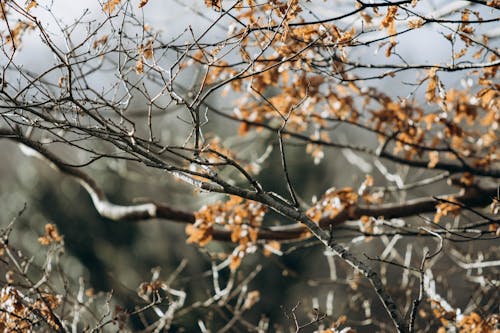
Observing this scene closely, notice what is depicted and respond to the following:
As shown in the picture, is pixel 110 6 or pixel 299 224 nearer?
pixel 110 6

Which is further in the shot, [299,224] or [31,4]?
[299,224]

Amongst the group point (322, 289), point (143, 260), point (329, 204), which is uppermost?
point (329, 204)

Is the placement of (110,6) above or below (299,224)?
above

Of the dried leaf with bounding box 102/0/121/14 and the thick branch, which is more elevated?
the dried leaf with bounding box 102/0/121/14

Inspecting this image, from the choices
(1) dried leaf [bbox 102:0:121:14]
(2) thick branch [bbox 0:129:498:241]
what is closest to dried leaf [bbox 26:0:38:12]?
(1) dried leaf [bbox 102:0:121:14]

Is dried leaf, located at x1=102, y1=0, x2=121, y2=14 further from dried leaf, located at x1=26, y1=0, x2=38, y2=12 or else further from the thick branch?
the thick branch

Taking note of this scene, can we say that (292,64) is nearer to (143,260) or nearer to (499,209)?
(499,209)

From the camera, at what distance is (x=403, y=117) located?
5156mm

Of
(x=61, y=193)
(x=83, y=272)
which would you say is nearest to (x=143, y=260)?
(x=83, y=272)

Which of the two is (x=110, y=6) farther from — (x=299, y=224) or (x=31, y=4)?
(x=299, y=224)

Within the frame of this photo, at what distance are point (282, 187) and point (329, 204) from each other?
9.59 meters

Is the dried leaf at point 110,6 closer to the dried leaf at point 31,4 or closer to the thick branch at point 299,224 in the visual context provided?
the dried leaf at point 31,4

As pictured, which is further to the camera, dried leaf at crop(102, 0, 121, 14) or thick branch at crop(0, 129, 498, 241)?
thick branch at crop(0, 129, 498, 241)

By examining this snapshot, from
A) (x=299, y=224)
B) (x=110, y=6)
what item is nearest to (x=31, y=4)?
(x=110, y=6)
